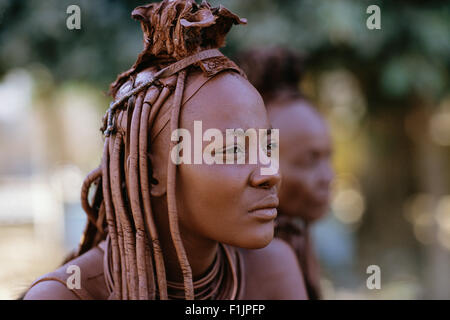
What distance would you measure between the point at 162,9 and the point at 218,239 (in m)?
0.59

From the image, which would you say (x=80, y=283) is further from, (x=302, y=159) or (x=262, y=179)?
(x=302, y=159)

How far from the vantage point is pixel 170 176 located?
1.11m

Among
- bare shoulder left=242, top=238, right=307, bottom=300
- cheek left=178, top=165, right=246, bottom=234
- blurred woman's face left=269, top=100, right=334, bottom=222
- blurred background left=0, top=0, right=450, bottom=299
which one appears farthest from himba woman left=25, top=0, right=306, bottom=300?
blurred woman's face left=269, top=100, right=334, bottom=222

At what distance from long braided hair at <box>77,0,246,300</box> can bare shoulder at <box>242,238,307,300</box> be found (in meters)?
0.27

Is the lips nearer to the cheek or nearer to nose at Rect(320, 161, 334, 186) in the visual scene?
the cheek

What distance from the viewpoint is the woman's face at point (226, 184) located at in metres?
1.11

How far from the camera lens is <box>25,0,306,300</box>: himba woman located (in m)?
1.12

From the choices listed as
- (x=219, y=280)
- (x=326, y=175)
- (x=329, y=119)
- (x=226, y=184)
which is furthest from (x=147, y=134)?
(x=329, y=119)

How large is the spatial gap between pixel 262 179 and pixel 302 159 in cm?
88

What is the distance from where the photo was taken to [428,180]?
Answer: 17.1ft

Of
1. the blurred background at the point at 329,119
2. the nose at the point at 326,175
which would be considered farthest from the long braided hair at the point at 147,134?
the nose at the point at 326,175

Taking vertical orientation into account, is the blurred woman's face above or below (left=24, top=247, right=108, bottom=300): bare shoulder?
above
